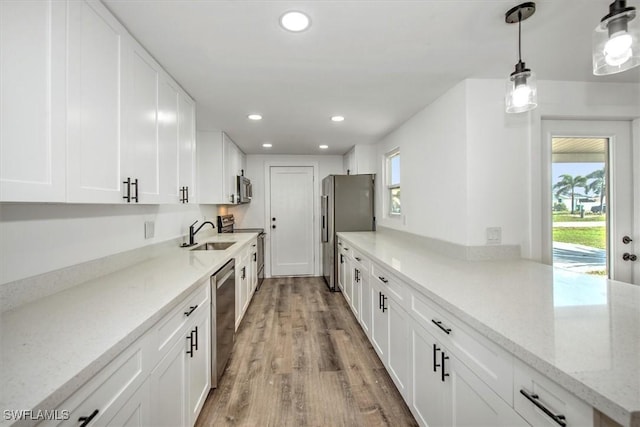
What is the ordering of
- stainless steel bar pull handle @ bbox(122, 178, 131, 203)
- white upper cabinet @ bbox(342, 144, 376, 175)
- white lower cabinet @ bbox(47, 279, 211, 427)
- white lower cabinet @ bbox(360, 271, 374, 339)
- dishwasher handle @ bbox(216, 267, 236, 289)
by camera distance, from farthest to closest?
white upper cabinet @ bbox(342, 144, 376, 175)
white lower cabinet @ bbox(360, 271, 374, 339)
dishwasher handle @ bbox(216, 267, 236, 289)
stainless steel bar pull handle @ bbox(122, 178, 131, 203)
white lower cabinet @ bbox(47, 279, 211, 427)

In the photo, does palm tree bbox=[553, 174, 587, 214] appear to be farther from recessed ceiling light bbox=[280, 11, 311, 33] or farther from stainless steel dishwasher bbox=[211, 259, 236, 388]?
stainless steel dishwasher bbox=[211, 259, 236, 388]

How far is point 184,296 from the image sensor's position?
1.39 m

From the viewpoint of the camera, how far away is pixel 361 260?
2812 mm

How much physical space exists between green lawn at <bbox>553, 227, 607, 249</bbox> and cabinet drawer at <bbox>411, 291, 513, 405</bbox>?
150 centimetres

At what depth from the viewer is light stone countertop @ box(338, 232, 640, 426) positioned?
680 mm

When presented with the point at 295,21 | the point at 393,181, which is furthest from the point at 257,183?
the point at 295,21

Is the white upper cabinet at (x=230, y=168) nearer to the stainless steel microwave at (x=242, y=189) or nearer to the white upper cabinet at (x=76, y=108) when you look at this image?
the stainless steel microwave at (x=242, y=189)

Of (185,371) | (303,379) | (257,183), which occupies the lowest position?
(303,379)

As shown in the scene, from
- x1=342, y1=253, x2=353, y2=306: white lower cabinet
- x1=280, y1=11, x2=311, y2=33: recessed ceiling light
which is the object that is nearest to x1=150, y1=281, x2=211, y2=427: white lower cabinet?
x1=280, y1=11, x2=311, y2=33: recessed ceiling light

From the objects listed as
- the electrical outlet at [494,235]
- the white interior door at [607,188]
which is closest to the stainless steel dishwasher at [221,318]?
the electrical outlet at [494,235]

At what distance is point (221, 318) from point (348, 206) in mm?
2554

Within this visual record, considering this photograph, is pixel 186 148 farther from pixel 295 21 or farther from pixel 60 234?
pixel 295 21

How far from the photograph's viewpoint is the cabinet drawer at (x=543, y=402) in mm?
710

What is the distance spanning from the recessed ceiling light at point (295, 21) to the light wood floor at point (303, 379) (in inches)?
87.5
